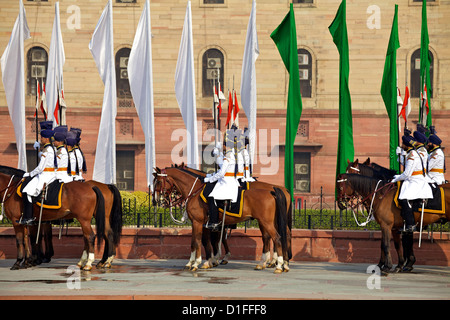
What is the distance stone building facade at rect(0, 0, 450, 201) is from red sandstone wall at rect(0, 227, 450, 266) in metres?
14.3

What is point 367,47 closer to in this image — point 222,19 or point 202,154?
point 222,19

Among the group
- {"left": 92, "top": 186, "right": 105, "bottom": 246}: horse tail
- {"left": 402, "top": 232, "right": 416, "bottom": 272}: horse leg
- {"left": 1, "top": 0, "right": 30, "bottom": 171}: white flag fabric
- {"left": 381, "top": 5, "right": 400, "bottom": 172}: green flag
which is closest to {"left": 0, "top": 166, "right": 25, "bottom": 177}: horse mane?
{"left": 92, "top": 186, "right": 105, "bottom": 246}: horse tail

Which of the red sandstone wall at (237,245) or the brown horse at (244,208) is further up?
the brown horse at (244,208)

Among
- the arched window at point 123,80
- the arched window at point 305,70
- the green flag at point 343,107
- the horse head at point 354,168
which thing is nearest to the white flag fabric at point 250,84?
the green flag at point 343,107

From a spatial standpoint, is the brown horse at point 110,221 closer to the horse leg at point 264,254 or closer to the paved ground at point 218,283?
the paved ground at point 218,283

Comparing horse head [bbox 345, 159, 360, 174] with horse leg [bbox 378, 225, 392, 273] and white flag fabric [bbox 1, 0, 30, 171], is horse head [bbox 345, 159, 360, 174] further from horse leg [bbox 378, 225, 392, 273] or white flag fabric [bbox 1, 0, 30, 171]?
white flag fabric [bbox 1, 0, 30, 171]

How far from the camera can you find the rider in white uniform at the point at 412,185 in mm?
15617

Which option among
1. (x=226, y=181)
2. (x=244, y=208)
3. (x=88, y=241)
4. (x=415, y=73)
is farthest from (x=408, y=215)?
(x=415, y=73)

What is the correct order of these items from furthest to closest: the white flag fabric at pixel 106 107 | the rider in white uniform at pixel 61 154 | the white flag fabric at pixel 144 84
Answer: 1. the white flag fabric at pixel 144 84
2. the white flag fabric at pixel 106 107
3. the rider in white uniform at pixel 61 154

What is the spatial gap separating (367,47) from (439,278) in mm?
19224

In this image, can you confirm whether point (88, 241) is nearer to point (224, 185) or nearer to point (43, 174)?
point (43, 174)

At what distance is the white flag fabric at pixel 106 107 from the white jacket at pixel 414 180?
10.1 metres

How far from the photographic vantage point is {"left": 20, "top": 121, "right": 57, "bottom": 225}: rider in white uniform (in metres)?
15.8

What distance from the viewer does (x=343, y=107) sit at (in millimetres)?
20109
